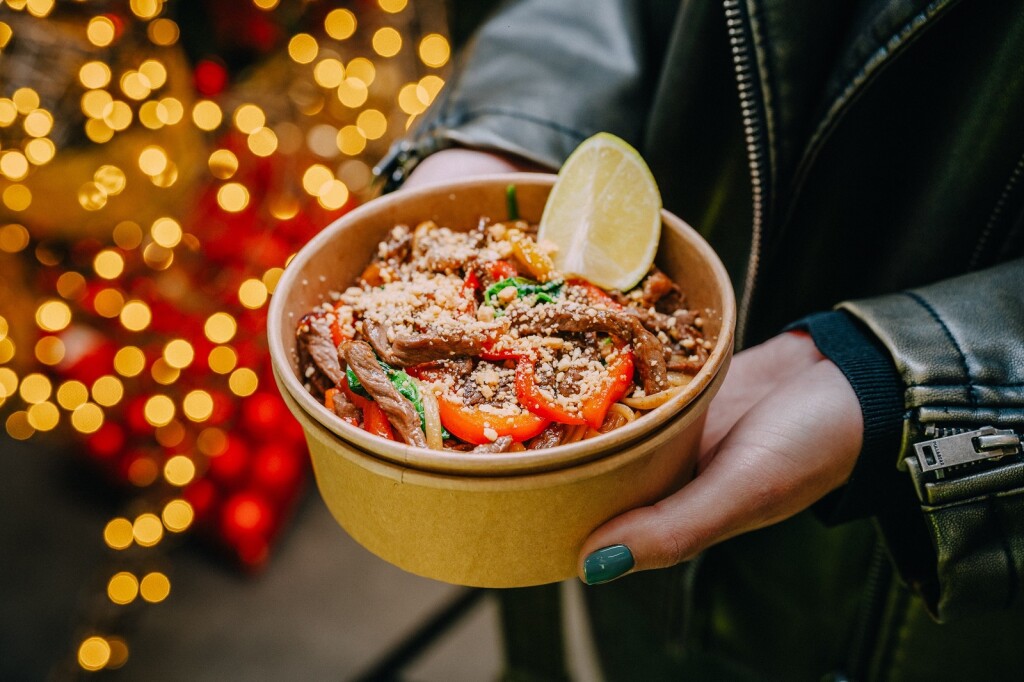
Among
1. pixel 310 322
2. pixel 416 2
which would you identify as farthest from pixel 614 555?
pixel 416 2

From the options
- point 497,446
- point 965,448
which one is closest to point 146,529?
point 497,446

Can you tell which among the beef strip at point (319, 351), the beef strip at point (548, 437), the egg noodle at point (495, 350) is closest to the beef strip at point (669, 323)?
the egg noodle at point (495, 350)

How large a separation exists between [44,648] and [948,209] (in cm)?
281

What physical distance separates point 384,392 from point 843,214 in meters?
0.93

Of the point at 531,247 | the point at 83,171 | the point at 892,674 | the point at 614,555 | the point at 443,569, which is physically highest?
the point at 531,247

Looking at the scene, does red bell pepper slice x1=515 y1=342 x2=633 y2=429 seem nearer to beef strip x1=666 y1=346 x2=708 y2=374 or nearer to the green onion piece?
beef strip x1=666 y1=346 x2=708 y2=374

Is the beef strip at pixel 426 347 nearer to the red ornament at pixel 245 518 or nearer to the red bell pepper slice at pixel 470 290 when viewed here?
the red bell pepper slice at pixel 470 290

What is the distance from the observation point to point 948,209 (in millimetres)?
1237

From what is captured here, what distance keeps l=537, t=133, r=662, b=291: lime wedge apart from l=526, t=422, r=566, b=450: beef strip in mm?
302

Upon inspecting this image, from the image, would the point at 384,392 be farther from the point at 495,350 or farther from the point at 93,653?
the point at 93,653

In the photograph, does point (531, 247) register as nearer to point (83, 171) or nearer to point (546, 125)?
point (546, 125)

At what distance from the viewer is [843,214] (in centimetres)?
138

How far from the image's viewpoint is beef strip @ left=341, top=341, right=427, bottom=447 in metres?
0.97

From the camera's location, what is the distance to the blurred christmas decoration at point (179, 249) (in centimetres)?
215
